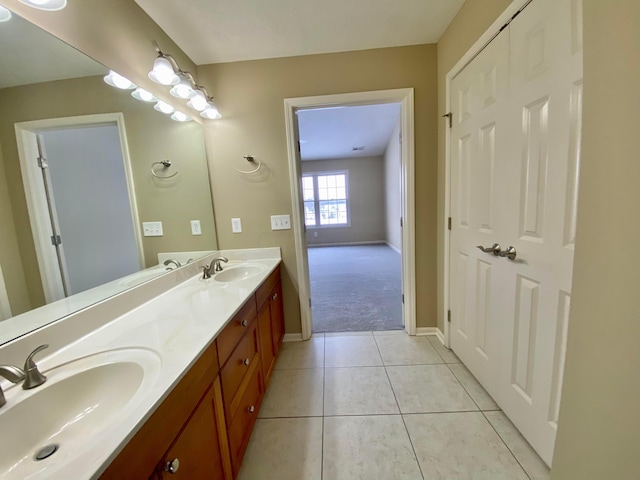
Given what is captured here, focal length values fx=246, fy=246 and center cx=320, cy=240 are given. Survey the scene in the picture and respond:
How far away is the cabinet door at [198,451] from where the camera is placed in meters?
0.68

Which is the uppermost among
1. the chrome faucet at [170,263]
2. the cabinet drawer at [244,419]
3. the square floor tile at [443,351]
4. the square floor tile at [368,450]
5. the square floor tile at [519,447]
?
the chrome faucet at [170,263]

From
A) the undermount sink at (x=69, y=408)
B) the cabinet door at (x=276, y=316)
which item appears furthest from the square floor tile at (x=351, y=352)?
the undermount sink at (x=69, y=408)

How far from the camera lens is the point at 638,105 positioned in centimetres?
46

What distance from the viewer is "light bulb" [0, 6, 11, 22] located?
0.80 m

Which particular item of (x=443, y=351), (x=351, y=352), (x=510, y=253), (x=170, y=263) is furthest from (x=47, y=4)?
(x=443, y=351)

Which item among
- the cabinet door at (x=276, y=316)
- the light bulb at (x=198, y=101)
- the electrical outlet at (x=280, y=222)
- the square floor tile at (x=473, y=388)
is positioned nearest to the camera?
the square floor tile at (x=473, y=388)

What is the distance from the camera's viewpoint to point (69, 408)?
2.23 ft

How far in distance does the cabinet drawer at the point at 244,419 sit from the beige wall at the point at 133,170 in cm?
89

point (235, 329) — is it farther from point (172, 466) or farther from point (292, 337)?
point (292, 337)

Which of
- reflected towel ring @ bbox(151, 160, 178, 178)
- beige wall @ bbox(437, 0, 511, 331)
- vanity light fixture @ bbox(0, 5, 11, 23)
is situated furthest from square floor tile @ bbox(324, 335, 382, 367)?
vanity light fixture @ bbox(0, 5, 11, 23)

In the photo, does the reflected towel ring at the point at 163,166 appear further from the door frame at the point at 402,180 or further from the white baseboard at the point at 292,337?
the white baseboard at the point at 292,337

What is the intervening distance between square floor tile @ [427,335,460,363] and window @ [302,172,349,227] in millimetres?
5600

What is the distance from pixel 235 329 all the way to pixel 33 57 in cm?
129

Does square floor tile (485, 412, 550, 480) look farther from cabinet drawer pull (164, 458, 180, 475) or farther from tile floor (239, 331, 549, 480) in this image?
cabinet drawer pull (164, 458, 180, 475)
